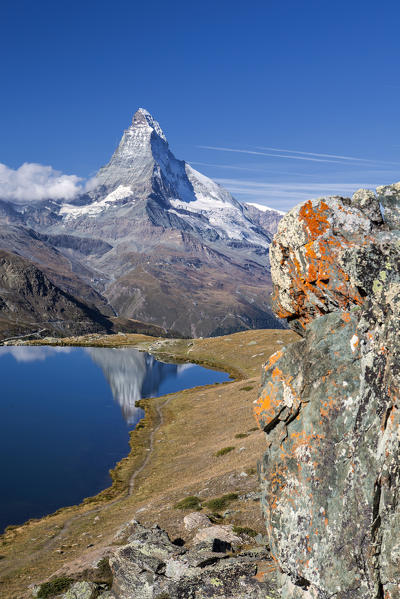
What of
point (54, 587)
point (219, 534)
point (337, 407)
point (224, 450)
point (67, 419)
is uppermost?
point (337, 407)

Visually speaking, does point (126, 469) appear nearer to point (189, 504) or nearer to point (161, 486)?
point (161, 486)

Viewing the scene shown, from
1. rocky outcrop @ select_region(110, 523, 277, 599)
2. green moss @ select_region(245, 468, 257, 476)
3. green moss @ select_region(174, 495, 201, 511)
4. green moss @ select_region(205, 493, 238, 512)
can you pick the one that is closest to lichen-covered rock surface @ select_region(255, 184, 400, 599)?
rocky outcrop @ select_region(110, 523, 277, 599)

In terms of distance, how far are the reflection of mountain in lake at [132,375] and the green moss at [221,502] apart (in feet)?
198

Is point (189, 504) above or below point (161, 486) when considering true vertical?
above

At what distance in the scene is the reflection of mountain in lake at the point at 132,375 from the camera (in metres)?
112

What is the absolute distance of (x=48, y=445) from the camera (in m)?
81.8

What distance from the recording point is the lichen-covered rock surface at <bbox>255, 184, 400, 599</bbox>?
1240 centimetres

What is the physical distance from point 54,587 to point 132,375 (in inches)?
4863

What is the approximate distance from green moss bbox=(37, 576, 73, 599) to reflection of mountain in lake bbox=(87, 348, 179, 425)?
6765 cm

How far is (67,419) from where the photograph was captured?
324ft

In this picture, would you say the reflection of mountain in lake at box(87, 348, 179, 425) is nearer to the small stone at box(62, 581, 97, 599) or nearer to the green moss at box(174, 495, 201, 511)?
the green moss at box(174, 495, 201, 511)

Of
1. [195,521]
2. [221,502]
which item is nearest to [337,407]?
[195,521]

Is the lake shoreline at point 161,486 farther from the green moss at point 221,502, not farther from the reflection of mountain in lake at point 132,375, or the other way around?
the reflection of mountain in lake at point 132,375

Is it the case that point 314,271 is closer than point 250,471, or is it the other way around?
point 314,271
